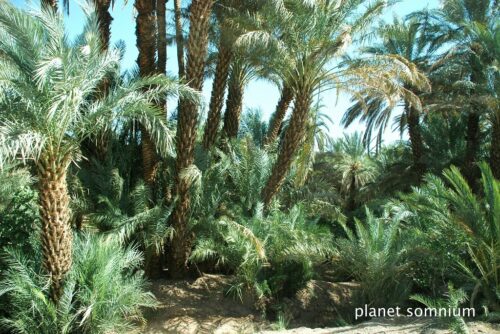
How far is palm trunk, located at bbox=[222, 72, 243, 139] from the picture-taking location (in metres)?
14.9

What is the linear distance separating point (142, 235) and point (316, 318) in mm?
4786

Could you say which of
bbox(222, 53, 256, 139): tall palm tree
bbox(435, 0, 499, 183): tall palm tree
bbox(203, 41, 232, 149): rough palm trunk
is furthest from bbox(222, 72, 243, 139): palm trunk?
bbox(435, 0, 499, 183): tall palm tree

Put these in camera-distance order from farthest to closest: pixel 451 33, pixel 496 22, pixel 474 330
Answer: pixel 451 33 < pixel 496 22 < pixel 474 330

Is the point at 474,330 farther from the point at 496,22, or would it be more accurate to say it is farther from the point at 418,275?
the point at 496,22

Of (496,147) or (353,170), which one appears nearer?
(496,147)

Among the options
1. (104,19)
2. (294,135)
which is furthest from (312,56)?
(104,19)

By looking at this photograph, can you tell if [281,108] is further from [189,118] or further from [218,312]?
[218,312]

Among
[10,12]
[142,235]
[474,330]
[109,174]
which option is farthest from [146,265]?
[474,330]

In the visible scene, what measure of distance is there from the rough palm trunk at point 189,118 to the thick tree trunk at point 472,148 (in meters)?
11.1

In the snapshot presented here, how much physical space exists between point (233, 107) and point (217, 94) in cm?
170

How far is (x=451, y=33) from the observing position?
18.3 metres

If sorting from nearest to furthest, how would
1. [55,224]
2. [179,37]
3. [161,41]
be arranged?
[55,224], [161,41], [179,37]

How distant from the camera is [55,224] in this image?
353 inches

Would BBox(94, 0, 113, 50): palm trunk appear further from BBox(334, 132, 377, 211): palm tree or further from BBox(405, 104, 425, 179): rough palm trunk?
BBox(334, 132, 377, 211): palm tree
